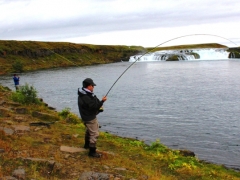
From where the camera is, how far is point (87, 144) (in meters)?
9.31

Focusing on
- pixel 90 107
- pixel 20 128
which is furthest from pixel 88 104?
pixel 20 128

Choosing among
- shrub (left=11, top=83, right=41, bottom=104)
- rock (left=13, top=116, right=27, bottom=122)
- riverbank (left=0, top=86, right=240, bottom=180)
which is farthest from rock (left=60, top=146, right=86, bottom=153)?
shrub (left=11, top=83, right=41, bottom=104)

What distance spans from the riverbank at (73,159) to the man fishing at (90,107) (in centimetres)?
58

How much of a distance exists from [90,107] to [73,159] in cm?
149

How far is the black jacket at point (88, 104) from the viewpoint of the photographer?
313 inches

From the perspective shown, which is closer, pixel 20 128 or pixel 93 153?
pixel 93 153

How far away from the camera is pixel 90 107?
7953mm

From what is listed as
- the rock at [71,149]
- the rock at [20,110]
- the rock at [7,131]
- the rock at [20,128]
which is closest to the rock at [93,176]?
the rock at [71,149]

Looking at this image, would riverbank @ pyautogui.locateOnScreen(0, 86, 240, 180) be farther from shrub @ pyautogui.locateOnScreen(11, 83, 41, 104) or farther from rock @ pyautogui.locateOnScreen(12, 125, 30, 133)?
shrub @ pyautogui.locateOnScreen(11, 83, 41, 104)

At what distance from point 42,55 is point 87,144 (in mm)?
90348

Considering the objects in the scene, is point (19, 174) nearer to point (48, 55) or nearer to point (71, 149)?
point (71, 149)

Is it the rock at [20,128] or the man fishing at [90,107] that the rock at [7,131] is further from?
the man fishing at [90,107]

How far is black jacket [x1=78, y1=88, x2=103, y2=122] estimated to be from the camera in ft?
26.1

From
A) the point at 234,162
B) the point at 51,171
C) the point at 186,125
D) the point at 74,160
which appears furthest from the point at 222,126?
the point at 51,171
